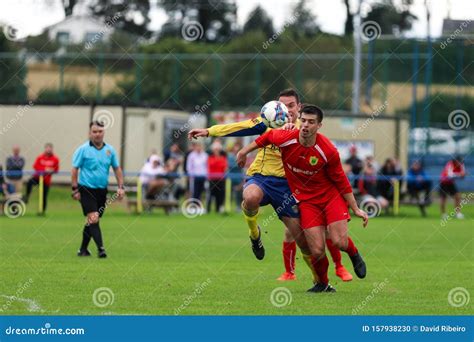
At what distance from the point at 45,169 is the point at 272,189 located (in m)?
17.9

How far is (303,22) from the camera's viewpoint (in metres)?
58.2

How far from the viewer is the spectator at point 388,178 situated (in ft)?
105

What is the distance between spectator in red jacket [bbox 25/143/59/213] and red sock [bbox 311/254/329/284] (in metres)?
18.0

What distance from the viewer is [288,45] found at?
2098 inches

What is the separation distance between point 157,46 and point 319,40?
7638mm

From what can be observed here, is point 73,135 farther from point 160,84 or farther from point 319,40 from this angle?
point 319,40

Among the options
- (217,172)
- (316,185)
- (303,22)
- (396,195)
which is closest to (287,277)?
(316,185)

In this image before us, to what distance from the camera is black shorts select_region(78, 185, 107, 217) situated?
16.9 metres

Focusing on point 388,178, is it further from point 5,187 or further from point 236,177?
point 5,187

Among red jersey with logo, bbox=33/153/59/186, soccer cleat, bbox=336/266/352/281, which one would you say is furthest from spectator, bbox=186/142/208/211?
soccer cleat, bbox=336/266/352/281

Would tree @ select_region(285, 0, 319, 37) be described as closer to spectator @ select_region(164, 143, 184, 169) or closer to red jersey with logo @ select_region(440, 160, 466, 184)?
spectator @ select_region(164, 143, 184, 169)

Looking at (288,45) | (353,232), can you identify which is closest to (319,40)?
(288,45)

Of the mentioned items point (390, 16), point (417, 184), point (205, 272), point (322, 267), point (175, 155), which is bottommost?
point (417, 184)

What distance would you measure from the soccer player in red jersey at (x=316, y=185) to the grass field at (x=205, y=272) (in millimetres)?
639
